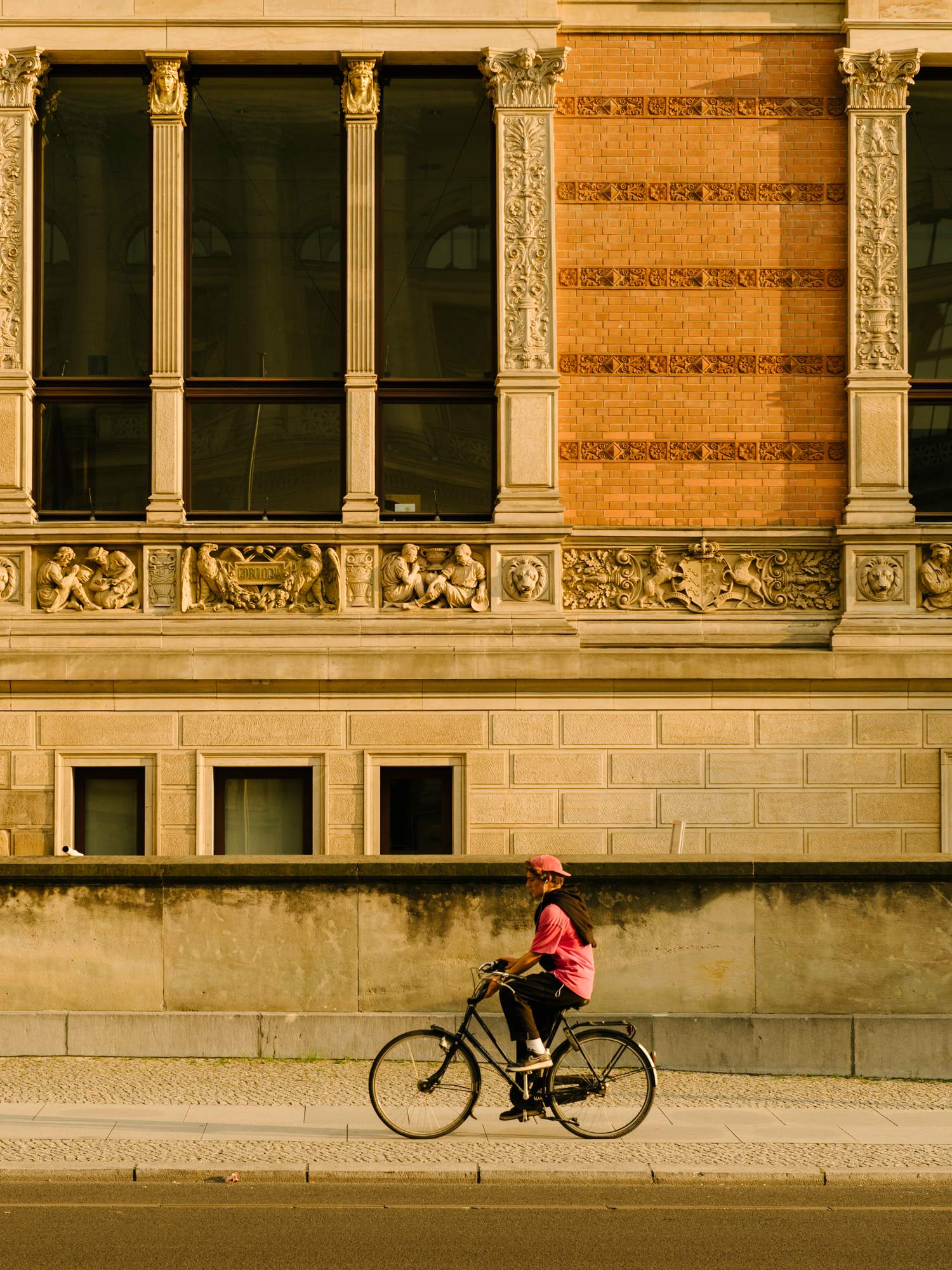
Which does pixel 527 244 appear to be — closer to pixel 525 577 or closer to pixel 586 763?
pixel 525 577

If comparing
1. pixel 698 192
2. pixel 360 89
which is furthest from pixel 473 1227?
pixel 360 89

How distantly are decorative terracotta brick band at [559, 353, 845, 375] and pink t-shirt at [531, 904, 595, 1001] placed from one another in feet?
25.3

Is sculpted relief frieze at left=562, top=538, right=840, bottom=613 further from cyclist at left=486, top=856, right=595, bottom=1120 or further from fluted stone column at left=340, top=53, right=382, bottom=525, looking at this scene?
cyclist at left=486, top=856, right=595, bottom=1120

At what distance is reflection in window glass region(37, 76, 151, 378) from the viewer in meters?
16.9

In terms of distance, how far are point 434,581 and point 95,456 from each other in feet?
12.2

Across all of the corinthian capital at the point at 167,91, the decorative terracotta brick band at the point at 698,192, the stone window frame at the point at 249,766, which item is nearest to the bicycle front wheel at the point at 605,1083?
the stone window frame at the point at 249,766

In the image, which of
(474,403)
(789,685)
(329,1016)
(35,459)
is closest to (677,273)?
(474,403)

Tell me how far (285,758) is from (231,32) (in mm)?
7373

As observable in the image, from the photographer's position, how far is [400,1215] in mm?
8883

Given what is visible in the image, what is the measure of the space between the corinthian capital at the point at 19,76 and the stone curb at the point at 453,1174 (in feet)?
36.5

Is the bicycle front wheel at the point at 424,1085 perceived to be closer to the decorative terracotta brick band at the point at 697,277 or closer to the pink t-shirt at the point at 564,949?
the pink t-shirt at the point at 564,949

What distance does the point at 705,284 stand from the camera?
16859 mm

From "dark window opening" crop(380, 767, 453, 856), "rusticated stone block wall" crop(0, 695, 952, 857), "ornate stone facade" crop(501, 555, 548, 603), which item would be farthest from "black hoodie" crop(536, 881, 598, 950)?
"ornate stone facade" crop(501, 555, 548, 603)

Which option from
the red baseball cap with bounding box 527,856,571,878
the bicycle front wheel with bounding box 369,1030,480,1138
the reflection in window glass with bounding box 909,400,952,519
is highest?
the reflection in window glass with bounding box 909,400,952,519
